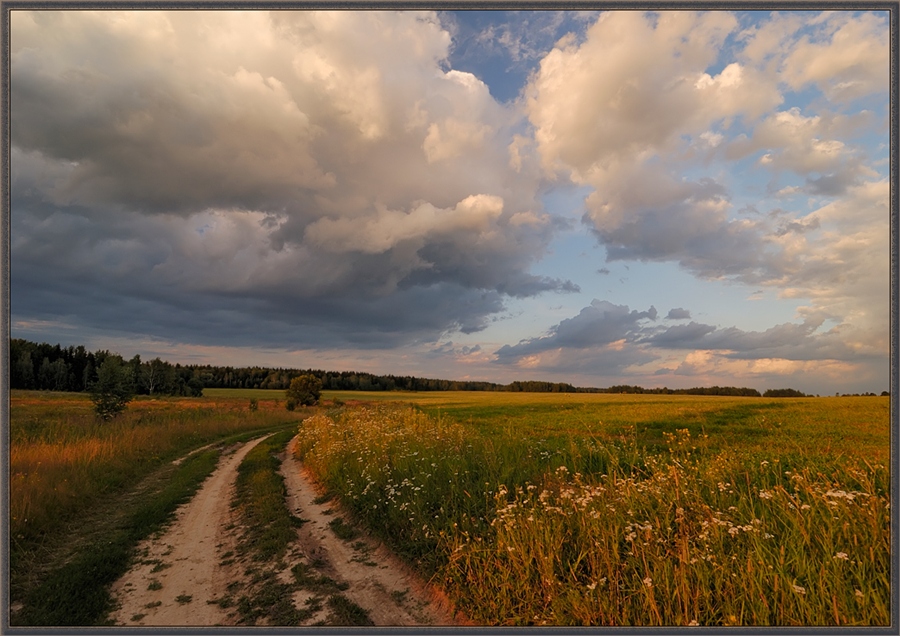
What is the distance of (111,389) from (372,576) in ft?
91.1

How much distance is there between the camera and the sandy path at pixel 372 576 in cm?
539

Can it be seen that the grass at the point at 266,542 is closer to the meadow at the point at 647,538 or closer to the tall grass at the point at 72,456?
the meadow at the point at 647,538

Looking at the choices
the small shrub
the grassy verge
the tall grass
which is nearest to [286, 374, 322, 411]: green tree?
the small shrub

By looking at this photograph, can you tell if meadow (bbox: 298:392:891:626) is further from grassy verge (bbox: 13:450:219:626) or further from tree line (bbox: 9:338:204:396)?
tree line (bbox: 9:338:204:396)

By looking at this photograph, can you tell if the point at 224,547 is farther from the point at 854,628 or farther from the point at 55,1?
the point at 854,628

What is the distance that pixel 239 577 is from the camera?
6723mm

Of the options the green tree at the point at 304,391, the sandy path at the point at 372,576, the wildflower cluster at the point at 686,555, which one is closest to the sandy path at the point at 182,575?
the sandy path at the point at 372,576

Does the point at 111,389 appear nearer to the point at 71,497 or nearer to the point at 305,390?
the point at 71,497

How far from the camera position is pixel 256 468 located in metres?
15.6

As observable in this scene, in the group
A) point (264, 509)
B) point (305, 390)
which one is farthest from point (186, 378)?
point (264, 509)

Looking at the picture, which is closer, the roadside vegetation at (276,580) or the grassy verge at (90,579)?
the roadside vegetation at (276,580)

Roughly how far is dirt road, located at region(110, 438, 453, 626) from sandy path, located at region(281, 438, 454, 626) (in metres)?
0.01

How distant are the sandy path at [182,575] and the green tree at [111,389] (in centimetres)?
2006

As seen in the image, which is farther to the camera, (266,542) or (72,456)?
(72,456)
